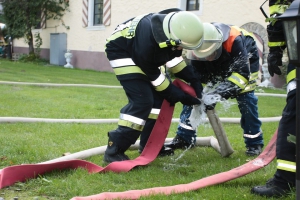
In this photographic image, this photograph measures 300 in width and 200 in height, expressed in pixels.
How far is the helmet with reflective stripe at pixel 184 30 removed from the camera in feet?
11.0

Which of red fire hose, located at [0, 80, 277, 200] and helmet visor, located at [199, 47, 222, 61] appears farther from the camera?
helmet visor, located at [199, 47, 222, 61]

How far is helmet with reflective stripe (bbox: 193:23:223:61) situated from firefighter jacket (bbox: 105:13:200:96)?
7.7 inches

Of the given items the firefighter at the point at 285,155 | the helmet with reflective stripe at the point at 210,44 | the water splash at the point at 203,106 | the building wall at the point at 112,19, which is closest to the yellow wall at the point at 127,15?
the building wall at the point at 112,19

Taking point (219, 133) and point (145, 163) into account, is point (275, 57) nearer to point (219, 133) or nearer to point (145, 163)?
point (219, 133)

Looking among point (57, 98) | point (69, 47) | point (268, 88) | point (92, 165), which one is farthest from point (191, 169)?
point (69, 47)

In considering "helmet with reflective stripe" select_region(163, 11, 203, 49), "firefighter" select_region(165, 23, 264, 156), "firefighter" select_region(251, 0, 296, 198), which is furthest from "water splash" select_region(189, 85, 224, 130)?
"firefighter" select_region(251, 0, 296, 198)

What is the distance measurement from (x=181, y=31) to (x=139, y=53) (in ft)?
1.37

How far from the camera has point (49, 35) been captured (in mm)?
19141

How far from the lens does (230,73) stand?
416cm

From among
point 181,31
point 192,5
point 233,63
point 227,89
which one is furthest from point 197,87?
point 192,5

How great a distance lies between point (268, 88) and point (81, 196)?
866cm

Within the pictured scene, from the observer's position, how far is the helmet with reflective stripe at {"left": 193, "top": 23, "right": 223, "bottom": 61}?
368 cm

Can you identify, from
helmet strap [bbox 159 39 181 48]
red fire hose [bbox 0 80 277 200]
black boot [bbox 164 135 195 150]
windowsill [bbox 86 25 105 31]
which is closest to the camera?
red fire hose [bbox 0 80 277 200]

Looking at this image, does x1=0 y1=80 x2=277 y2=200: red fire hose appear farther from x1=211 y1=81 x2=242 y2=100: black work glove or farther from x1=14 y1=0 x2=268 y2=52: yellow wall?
x1=14 y1=0 x2=268 y2=52: yellow wall
